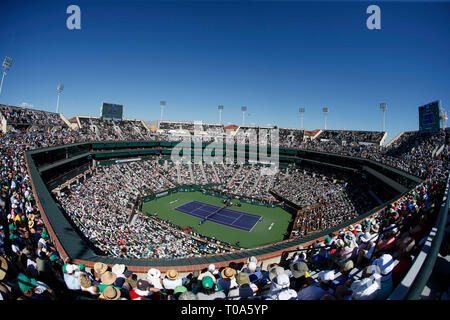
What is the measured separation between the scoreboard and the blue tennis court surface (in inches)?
1225

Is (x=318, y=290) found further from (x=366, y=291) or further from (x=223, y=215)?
(x=223, y=215)

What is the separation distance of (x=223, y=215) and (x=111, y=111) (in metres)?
38.4

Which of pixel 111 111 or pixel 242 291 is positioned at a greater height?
pixel 111 111

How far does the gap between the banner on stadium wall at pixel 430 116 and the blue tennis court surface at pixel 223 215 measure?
2870 cm

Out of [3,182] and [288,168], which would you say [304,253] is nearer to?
[3,182]

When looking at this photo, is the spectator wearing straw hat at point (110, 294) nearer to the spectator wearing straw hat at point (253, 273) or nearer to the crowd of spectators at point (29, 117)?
the spectator wearing straw hat at point (253, 273)

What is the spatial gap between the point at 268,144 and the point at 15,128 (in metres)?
45.4

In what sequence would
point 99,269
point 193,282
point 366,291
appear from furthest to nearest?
point 99,269 < point 193,282 < point 366,291

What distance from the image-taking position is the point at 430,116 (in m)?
31.8

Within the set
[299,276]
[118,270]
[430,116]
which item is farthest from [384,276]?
[430,116]

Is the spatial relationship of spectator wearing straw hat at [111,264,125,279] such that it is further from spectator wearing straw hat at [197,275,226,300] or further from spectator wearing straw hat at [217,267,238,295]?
spectator wearing straw hat at [217,267,238,295]

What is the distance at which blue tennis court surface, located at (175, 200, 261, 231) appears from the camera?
2775 centimetres
